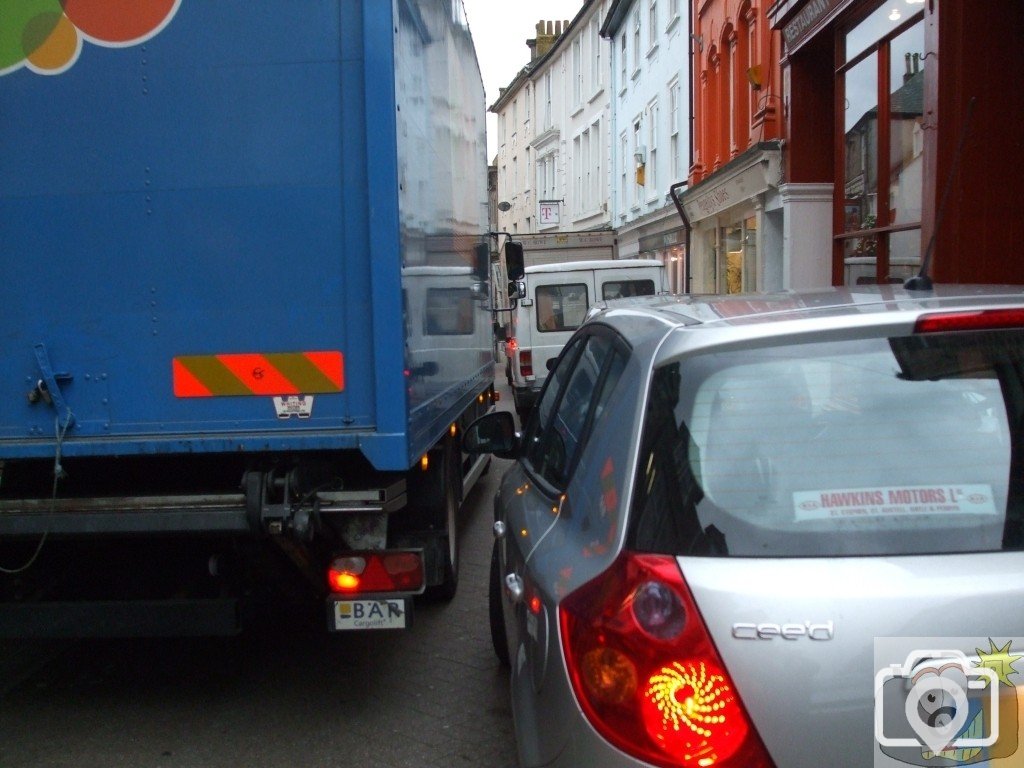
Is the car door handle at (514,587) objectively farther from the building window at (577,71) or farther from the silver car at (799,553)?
the building window at (577,71)

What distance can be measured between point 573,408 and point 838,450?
4.62ft

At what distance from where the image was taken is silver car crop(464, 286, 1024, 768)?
2.04 meters

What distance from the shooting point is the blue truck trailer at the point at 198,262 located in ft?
13.7

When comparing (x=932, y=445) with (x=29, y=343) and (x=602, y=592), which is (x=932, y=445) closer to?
(x=602, y=592)

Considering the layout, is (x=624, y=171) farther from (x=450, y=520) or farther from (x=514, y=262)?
(x=450, y=520)

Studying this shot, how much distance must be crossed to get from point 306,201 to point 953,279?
7.60 meters

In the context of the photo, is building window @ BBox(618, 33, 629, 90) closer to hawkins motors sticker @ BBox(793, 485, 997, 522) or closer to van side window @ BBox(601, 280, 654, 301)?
van side window @ BBox(601, 280, 654, 301)

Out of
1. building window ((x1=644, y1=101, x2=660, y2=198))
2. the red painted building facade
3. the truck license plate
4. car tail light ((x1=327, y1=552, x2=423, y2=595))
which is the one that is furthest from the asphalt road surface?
building window ((x1=644, y1=101, x2=660, y2=198))

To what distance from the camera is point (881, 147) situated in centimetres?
1244

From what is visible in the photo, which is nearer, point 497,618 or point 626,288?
point 497,618

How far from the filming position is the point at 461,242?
265 inches

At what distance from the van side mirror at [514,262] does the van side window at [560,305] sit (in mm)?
6034

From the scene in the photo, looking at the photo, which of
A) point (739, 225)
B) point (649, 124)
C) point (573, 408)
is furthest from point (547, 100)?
point (573, 408)

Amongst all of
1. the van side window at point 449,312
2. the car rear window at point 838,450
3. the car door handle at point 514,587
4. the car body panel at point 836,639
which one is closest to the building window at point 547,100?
the van side window at point 449,312
